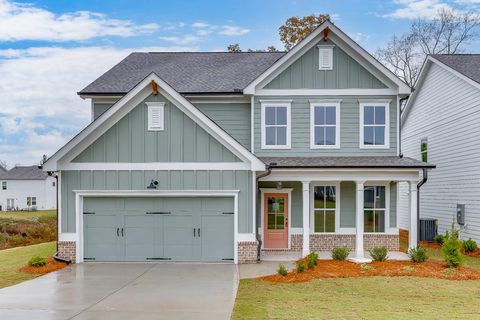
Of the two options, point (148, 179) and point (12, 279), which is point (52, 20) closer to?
point (148, 179)

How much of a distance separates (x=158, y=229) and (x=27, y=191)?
57.1 metres

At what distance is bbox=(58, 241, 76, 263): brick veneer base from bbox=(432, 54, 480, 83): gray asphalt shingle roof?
1632 cm

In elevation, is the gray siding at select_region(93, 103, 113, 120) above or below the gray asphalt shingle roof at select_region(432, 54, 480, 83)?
below

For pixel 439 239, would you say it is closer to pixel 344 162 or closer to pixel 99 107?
pixel 344 162

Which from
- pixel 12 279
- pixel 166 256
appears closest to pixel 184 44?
pixel 166 256

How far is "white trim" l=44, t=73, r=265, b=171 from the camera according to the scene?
52.1ft

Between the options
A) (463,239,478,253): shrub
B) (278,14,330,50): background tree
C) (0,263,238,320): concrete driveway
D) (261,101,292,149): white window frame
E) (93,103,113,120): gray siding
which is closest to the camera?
(0,263,238,320): concrete driveway

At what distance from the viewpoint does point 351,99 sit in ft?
60.9

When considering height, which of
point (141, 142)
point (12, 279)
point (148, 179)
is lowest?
point (12, 279)

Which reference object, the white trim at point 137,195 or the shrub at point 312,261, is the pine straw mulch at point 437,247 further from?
the white trim at point 137,195

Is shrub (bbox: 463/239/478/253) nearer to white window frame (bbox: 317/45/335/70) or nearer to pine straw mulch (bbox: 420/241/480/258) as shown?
pine straw mulch (bbox: 420/241/480/258)

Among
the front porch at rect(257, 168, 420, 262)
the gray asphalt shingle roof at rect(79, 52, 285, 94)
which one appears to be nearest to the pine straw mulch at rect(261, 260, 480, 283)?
the front porch at rect(257, 168, 420, 262)

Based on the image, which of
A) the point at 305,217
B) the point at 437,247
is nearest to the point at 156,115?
the point at 305,217

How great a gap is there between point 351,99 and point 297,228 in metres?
5.30
